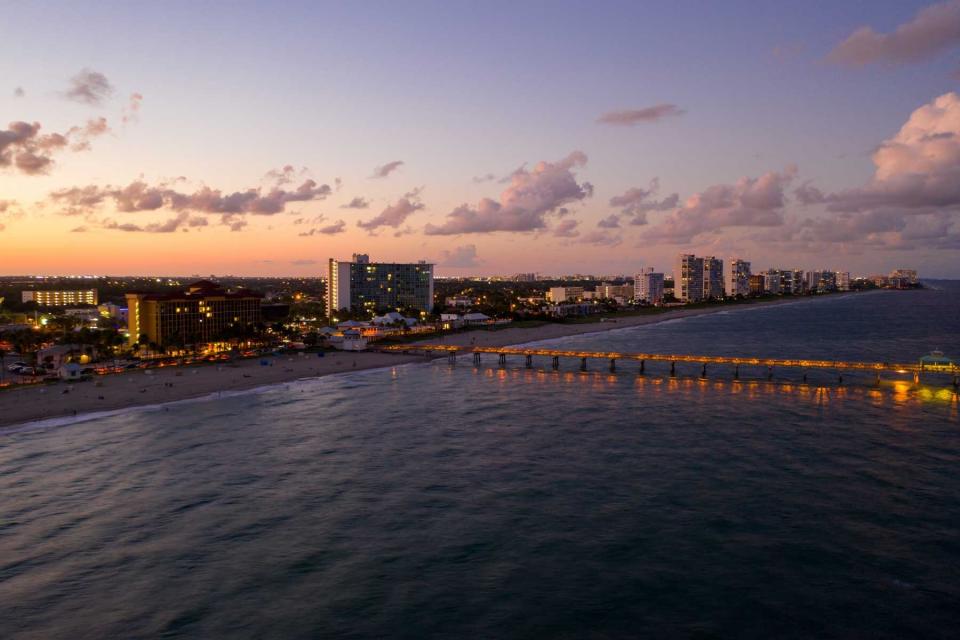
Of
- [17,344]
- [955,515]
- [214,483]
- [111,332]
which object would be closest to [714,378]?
[955,515]

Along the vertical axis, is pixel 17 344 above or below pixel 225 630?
above

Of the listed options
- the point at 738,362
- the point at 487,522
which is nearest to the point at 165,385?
the point at 487,522

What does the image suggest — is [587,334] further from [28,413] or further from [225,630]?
[225,630]

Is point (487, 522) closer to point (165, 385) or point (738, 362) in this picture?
point (165, 385)

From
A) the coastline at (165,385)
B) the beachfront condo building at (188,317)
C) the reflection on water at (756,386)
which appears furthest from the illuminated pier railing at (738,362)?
the beachfront condo building at (188,317)

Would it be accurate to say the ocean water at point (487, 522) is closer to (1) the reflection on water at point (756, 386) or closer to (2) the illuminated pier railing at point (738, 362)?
(1) the reflection on water at point (756, 386)
